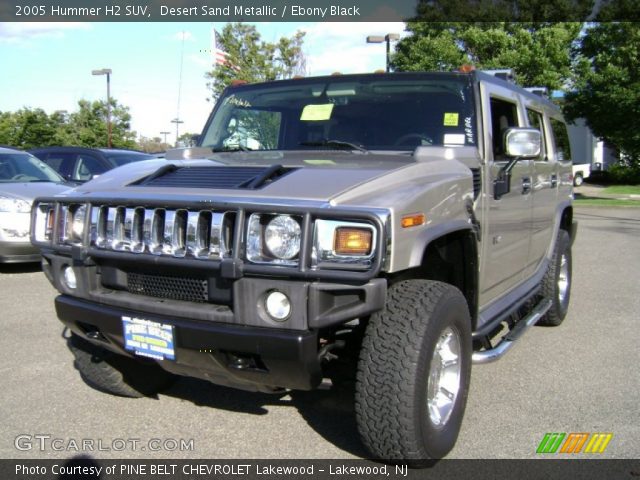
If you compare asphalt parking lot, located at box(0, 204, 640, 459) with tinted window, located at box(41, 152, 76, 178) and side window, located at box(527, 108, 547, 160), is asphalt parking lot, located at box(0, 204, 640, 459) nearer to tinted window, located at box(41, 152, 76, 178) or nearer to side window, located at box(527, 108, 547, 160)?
side window, located at box(527, 108, 547, 160)

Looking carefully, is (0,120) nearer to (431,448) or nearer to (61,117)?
(61,117)

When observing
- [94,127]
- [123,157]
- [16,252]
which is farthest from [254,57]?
[94,127]

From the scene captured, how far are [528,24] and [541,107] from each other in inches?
891

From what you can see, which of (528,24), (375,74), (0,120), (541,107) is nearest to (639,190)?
(528,24)

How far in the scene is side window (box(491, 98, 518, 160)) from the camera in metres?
4.18

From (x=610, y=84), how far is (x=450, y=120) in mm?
21478

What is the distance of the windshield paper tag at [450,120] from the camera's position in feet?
12.8

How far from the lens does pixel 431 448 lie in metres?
2.98

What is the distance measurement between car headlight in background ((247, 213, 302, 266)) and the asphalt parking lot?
1.18 meters

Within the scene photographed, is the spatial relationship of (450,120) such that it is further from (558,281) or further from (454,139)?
(558,281)

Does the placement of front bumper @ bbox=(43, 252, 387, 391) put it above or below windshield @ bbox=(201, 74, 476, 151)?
below

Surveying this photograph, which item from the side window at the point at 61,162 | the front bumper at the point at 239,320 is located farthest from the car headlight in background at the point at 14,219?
the front bumper at the point at 239,320

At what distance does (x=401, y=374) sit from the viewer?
2.74 meters

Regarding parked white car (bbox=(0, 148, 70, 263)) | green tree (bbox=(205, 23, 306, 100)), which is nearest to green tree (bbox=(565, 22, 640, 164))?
green tree (bbox=(205, 23, 306, 100))
